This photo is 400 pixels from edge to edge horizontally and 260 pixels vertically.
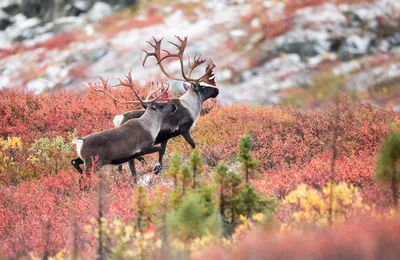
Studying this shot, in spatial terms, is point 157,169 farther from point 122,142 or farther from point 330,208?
point 330,208

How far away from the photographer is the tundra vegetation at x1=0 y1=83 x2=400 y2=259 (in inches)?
202

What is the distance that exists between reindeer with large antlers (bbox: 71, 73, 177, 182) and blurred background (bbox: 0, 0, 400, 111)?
55.9 ft

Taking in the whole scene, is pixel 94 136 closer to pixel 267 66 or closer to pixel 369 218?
pixel 369 218

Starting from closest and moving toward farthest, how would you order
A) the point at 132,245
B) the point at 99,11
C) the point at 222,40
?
the point at 132,245 < the point at 222,40 < the point at 99,11

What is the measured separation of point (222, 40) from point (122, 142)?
2695 centimetres

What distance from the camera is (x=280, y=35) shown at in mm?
35156

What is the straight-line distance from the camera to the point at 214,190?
589cm

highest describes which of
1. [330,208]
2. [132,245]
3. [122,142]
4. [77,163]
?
[330,208]

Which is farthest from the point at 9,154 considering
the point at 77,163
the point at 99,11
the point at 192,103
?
the point at 99,11

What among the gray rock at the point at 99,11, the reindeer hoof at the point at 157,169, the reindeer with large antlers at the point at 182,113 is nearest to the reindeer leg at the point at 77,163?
the reindeer with large antlers at the point at 182,113

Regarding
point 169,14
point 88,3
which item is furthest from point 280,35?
point 88,3

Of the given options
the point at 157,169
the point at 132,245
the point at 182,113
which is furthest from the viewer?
the point at 182,113

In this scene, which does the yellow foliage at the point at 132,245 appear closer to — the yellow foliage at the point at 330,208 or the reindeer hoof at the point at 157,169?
A: the yellow foliage at the point at 330,208

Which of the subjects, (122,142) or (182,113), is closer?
(122,142)
